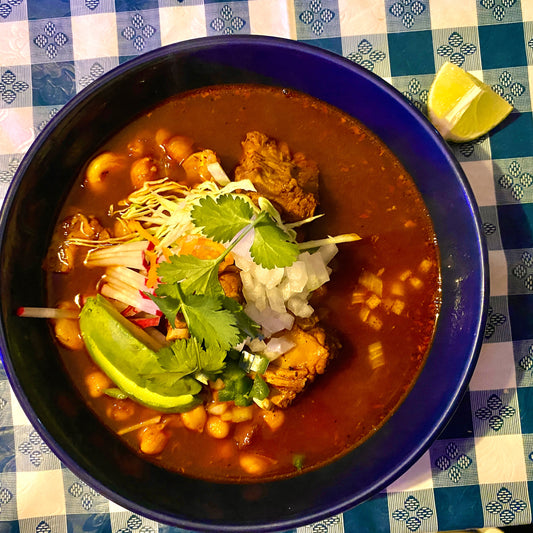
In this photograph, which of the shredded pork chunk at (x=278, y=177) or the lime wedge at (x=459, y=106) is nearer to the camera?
the shredded pork chunk at (x=278, y=177)

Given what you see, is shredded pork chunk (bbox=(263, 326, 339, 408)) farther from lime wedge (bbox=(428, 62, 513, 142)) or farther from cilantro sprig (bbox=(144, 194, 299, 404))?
lime wedge (bbox=(428, 62, 513, 142))

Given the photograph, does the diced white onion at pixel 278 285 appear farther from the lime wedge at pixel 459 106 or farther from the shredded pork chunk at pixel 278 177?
the lime wedge at pixel 459 106

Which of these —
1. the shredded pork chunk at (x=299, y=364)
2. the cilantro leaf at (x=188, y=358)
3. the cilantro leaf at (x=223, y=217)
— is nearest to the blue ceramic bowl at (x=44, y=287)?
the shredded pork chunk at (x=299, y=364)

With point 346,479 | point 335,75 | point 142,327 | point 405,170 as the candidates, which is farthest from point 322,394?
point 335,75

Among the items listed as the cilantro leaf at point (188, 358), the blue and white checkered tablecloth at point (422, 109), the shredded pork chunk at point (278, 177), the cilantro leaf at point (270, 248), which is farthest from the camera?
the blue and white checkered tablecloth at point (422, 109)

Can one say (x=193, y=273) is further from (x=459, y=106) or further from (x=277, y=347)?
(x=459, y=106)

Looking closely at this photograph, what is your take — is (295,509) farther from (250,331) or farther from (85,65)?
(85,65)

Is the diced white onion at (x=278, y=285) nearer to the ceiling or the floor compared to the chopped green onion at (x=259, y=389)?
nearer to the ceiling

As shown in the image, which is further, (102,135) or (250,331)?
(102,135)
